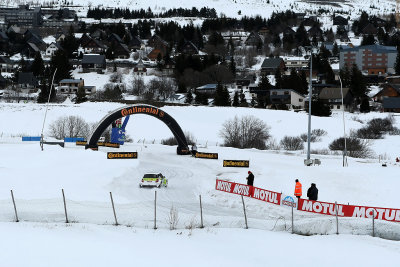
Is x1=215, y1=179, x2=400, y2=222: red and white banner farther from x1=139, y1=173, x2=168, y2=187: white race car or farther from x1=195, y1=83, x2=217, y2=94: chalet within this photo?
x1=195, y1=83, x2=217, y2=94: chalet

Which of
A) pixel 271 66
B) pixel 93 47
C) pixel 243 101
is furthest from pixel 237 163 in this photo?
pixel 93 47

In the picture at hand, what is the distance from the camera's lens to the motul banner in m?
23.0

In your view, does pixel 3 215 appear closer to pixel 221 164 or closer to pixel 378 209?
pixel 378 209

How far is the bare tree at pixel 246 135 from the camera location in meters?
64.9

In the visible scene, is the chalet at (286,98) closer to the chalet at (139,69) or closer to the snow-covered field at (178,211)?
the chalet at (139,69)

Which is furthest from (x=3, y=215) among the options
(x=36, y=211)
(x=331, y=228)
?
(x=331, y=228)

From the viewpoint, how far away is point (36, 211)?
841 inches

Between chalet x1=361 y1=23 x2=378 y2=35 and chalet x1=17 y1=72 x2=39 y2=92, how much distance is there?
4530 inches

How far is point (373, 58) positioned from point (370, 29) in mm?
52107

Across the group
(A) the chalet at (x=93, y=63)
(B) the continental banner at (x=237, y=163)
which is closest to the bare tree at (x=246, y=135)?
(B) the continental banner at (x=237, y=163)

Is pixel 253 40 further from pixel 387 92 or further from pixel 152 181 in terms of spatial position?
pixel 152 181

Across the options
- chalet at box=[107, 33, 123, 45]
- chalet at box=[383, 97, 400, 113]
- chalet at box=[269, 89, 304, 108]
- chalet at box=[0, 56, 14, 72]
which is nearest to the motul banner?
chalet at box=[269, 89, 304, 108]

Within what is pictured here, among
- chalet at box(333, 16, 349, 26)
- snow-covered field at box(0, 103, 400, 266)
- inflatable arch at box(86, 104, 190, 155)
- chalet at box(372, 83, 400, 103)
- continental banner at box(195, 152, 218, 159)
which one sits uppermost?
chalet at box(333, 16, 349, 26)

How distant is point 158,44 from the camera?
463 ft
